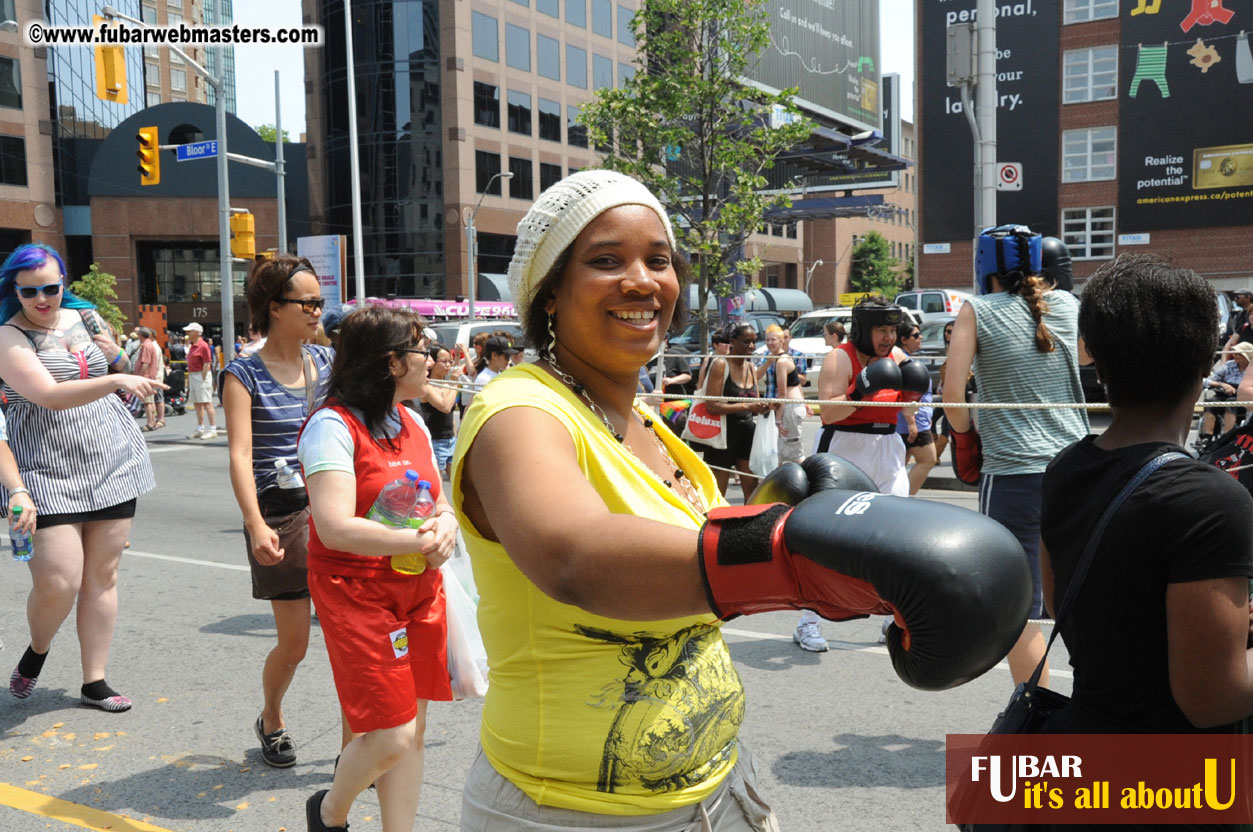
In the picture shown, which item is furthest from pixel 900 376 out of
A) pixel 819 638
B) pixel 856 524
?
pixel 856 524

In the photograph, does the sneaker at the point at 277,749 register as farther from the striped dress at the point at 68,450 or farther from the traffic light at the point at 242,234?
the traffic light at the point at 242,234

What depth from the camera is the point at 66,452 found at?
459cm

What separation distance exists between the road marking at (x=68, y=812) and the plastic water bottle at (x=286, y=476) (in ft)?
4.14

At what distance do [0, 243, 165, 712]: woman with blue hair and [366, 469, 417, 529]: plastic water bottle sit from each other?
1.53m

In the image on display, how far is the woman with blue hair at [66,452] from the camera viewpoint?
14.5 ft

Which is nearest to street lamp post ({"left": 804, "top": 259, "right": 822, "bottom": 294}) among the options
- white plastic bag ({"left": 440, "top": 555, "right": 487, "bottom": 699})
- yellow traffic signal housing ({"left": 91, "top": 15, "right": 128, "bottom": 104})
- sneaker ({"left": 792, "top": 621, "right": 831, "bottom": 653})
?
yellow traffic signal housing ({"left": 91, "top": 15, "right": 128, "bottom": 104})

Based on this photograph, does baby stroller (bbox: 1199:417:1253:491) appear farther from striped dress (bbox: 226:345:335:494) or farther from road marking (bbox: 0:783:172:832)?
road marking (bbox: 0:783:172:832)

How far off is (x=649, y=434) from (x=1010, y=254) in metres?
2.62

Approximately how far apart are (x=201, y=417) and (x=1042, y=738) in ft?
61.0

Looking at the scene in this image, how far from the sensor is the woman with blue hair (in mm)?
4430

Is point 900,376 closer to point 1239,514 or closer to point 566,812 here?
point 1239,514

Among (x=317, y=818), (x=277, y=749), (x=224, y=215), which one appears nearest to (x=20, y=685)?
(x=277, y=749)

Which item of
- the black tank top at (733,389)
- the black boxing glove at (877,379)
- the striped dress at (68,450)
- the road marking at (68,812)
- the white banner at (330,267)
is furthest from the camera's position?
the white banner at (330,267)

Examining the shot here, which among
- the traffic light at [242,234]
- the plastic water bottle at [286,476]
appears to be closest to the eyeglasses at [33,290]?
the plastic water bottle at [286,476]
